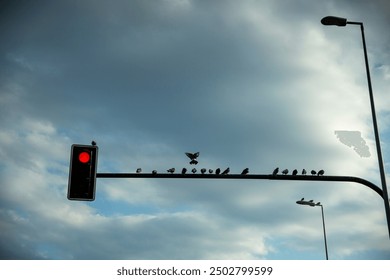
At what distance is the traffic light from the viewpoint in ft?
24.1

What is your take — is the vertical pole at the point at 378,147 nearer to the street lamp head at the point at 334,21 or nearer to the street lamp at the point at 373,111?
the street lamp at the point at 373,111

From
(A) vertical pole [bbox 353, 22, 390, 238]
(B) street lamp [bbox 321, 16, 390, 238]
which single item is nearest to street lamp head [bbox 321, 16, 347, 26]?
(B) street lamp [bbox 321, 16, 390, 238]

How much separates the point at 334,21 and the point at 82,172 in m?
9.24

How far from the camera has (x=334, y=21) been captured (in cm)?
1234

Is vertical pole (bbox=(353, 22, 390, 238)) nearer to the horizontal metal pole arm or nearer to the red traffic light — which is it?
the horizontal metal pole arm

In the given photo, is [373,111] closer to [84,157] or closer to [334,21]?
[334,21]

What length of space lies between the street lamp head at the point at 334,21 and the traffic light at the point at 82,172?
27.6ft

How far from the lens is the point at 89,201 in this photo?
24.0 feet

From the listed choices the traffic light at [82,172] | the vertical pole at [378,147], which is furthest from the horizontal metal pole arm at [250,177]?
the traffic light at [82,172]

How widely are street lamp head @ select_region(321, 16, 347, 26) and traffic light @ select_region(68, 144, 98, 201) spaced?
27.6ft

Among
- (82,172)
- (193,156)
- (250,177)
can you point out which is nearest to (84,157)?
(82,172)

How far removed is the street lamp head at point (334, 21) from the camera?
39.9 ft
